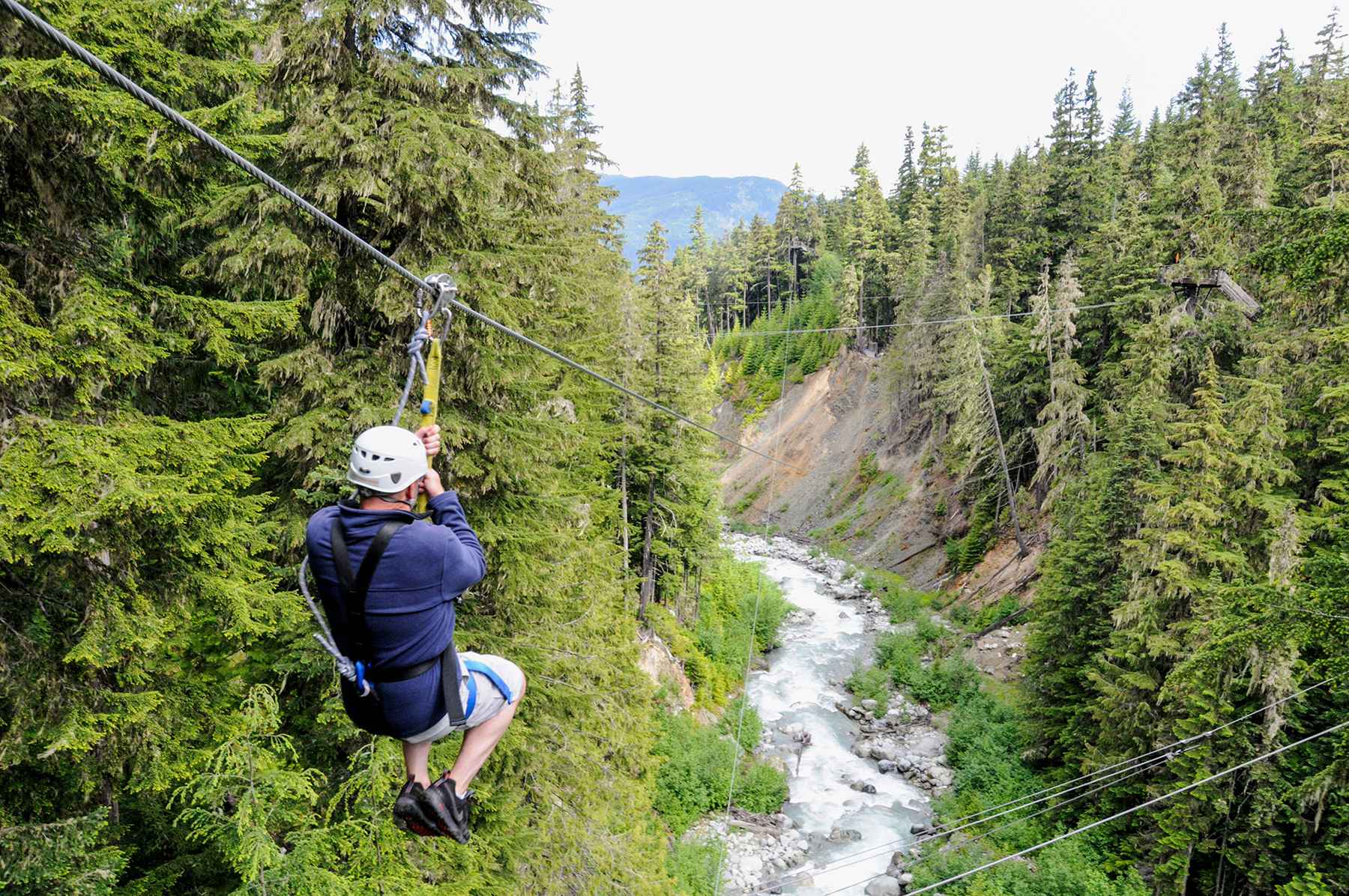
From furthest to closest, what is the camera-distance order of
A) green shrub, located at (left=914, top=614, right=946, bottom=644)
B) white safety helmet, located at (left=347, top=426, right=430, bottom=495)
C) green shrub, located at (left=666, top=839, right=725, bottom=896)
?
green shrub, located at (left=914, top=614, right=946, bottom=644), green shrub, located at (left=666, top=839, right=725, bottom=896), white safety helmet, located at (left=347, top=426, right=430, bottom=495)

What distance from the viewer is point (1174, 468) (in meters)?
17.1

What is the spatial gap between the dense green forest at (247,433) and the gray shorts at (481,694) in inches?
94.6

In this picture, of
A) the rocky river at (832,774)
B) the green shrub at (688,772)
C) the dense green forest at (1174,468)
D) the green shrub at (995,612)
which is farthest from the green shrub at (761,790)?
the green shrub at (995,612)

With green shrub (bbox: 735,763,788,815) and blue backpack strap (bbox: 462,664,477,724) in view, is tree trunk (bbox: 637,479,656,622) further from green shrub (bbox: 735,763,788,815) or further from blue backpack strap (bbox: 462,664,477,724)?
blue backpack strap (bbox: 462,664,477,724)

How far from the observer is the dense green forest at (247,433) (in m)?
4.91

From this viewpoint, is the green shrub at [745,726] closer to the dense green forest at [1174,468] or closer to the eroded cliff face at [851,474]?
the dense green forest at [1174,468]

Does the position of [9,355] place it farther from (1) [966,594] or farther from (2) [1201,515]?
(1) [966,594]

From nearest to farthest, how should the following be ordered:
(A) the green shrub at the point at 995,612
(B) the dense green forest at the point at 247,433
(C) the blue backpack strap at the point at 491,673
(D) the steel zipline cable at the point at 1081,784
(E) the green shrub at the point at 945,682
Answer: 1. (C) the blue backpack strap at the point at 491,673
2. (B) the dense green forest at the point at 247,433
3. (D) the steel zipline cable at the point at 1081,784
4. (E) the green shrub at the point at 945,682
5. (A) the green shrub at the point at 995,612

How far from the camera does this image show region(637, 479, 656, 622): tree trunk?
24156 mm

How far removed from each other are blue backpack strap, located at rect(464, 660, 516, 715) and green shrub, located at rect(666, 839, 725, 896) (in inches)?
560

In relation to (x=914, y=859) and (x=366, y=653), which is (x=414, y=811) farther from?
(x=914, y=859)

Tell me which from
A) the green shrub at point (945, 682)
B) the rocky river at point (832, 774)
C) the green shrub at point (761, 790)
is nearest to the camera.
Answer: the rocky river at point (832, 774)

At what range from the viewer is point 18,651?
4945 mm

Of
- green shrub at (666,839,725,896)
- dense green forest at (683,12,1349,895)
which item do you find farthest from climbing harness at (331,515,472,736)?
green shrub at (666,839,725,896)
